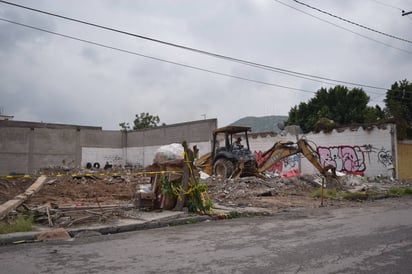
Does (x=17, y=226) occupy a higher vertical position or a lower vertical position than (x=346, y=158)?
lower

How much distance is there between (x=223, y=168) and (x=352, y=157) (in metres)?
9.46

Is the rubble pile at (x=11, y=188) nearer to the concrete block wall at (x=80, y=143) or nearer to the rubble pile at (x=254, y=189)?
the rubble pile at (x=254, y=189)

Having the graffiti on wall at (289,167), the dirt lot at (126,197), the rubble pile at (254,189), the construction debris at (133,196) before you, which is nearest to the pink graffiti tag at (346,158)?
the construction debris at (133,196)

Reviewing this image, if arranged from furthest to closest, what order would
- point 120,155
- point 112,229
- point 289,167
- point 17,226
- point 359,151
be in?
point 120,155 < point 289,167 < point 359,151 < point 112,229 < point 17,226

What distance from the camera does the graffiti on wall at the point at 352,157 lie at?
924 inches

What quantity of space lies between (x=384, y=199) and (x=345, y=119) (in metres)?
29.6

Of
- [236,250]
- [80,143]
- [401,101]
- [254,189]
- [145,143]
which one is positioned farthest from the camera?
[145,143]

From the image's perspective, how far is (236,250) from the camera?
6805 millimetres

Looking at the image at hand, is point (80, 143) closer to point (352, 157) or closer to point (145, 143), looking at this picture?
point (145, 143)

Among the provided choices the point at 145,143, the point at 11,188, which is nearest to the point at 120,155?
the point at 145,143

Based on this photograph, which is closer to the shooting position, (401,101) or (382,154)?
(382,154)

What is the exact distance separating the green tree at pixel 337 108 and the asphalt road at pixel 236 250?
3567cm

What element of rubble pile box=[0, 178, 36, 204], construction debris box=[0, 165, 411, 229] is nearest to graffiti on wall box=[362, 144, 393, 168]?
construction debris box=[0, 165, 411, 229]

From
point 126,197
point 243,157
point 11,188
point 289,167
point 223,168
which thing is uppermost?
point 243,157
